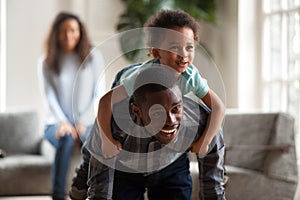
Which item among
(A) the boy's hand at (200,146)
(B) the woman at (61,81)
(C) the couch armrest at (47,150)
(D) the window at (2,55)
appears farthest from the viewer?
(D) the window at (2,55)

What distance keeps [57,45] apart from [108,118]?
98.2 inches

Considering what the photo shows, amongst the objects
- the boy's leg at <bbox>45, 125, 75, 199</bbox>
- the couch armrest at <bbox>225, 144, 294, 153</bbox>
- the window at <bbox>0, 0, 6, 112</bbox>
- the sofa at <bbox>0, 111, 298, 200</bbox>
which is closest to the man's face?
the sofa at <bbox>0, 111, 298, 200</bbox>

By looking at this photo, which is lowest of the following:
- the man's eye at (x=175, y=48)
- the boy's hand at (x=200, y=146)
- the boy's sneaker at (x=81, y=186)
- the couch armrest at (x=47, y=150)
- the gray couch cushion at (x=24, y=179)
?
the gray couch cushion at (x=24, y=179)

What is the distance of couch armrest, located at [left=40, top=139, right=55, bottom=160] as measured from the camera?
4004mm

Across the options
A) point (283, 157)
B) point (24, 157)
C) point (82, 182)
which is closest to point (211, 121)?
point (82, 182)

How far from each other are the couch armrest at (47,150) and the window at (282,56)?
1.55 metres

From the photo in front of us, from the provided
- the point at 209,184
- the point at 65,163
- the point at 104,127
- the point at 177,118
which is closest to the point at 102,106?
the point at 104,127

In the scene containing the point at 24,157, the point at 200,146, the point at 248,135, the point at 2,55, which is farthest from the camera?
the point at 2,55

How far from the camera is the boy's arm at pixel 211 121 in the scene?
54.9 inches

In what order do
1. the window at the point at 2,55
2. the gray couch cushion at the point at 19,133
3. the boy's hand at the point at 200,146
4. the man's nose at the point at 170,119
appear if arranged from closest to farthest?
the man's nose at the point at 170,119, the boy's hand at the point at 200,146, the gray couch cushion at the point at 19,133, the window at the point at 2,55

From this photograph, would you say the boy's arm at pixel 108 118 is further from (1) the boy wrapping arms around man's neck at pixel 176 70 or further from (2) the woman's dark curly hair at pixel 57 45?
(2) the woman's dark curly hair at pixel 57 45

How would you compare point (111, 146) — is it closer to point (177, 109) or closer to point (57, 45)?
point (177, 109)

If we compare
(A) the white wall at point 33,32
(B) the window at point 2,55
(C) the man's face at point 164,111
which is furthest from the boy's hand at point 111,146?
(B) the window at point 2,55

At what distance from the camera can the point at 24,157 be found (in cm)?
400
